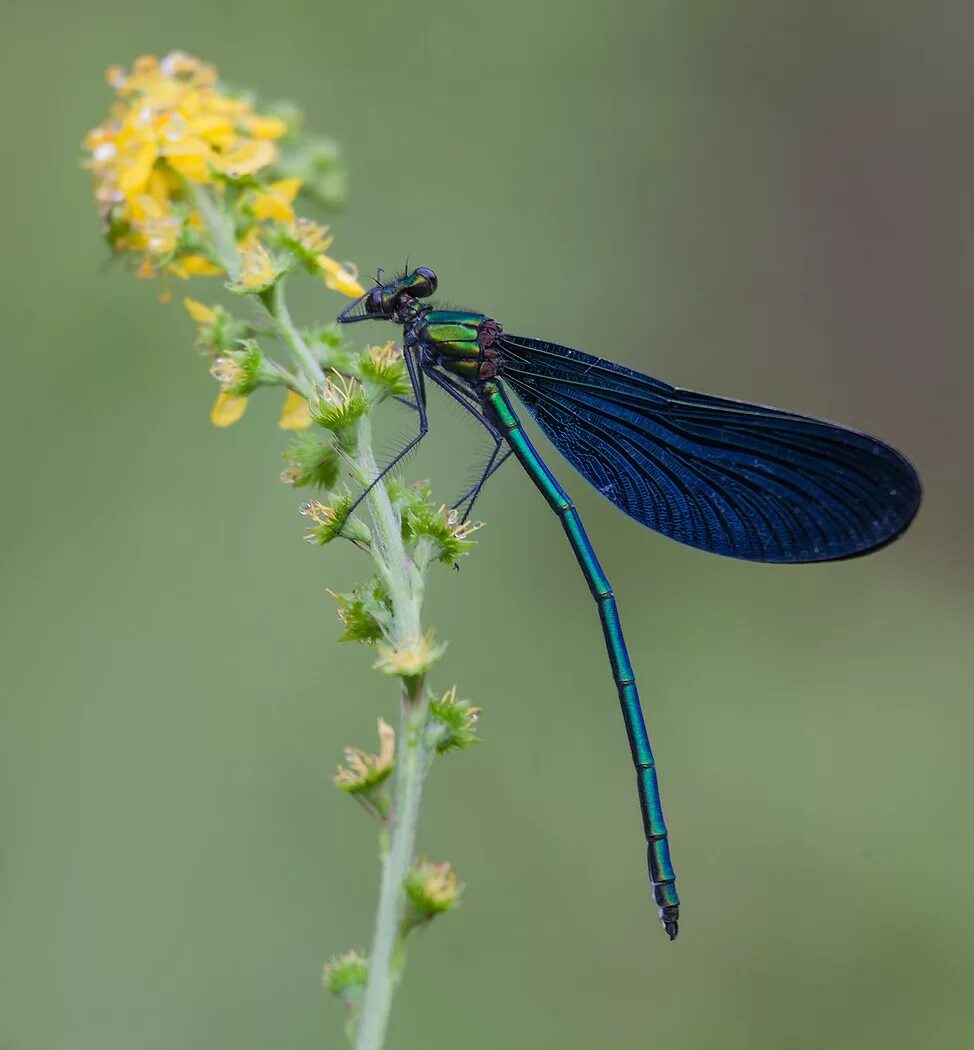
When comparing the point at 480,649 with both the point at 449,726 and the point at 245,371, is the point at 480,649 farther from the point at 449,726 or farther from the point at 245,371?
the point at 449,726

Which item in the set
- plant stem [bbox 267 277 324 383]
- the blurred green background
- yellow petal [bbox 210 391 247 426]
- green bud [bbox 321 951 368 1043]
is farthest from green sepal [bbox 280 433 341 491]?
the blurred green background

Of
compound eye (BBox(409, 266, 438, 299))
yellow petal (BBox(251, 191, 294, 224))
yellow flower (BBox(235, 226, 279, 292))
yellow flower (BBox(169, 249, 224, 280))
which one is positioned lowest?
yellow flower (BBox(235, 226, 279, 292))

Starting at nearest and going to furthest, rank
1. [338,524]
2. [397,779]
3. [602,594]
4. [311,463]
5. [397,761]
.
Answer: [397,779] → [397,761] → [338,524] → [311,463] → [602,594]

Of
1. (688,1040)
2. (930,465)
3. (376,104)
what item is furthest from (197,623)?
(930,465)

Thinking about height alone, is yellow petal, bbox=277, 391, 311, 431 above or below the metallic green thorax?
below

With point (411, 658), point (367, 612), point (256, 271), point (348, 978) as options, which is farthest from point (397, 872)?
point (256, 271)

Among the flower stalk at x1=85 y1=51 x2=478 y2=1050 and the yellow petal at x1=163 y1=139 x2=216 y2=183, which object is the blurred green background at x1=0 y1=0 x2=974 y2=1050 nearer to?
the flower stalk at x1=85 y1=51 x2=478 y2=1050

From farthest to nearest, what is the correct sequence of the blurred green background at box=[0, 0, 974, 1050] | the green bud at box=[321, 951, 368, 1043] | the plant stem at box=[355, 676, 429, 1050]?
the blurred green background at box=[0, 0, 974, 1050], the green bud at box=[321, 951, 368, 1043], the plant stem at box=[355, 676, 429, 1050]

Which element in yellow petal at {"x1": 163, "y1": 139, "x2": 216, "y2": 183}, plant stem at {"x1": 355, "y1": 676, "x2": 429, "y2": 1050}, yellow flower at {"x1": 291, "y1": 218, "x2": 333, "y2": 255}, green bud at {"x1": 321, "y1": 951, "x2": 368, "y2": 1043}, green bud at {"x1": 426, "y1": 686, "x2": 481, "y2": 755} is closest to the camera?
plant stem at {"x1": 355, "y1": 676, "x2": 429, "y2": 1050}

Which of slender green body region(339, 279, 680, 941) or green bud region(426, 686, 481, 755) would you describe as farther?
slender green body region(339, 279, 680, 941)
